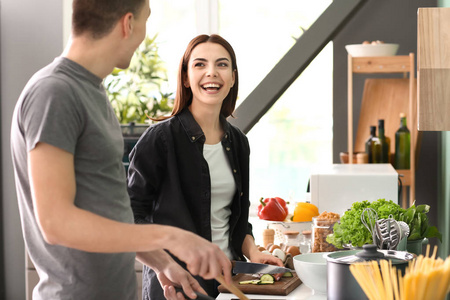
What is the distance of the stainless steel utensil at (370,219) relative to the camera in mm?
1758

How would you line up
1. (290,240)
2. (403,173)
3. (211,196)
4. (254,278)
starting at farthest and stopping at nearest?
(403,173)
(290,240)
(211,196)
(254,278)

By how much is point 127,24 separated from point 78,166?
0.31m

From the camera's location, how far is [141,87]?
14.1 feet

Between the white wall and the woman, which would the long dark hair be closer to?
the woman

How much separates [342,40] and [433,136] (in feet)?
2.77

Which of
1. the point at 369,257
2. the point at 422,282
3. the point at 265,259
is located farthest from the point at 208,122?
the point at 422,282

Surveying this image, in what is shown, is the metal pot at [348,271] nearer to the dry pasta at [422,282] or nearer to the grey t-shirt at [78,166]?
the dry pasta at [422,282]

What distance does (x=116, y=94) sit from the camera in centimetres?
420

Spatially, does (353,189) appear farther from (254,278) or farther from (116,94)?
(116,94)

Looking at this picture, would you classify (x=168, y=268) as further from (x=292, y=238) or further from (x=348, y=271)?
(x=292, y=238)

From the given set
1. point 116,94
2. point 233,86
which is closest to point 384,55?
point 233,86

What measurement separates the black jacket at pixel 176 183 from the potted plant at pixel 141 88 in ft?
6.39

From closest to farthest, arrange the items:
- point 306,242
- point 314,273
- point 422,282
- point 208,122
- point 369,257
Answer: point 422,282 → point 369,257 → point 314,273 → point 208,122 → point 306,242

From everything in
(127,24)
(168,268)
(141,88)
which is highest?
(141,88)
